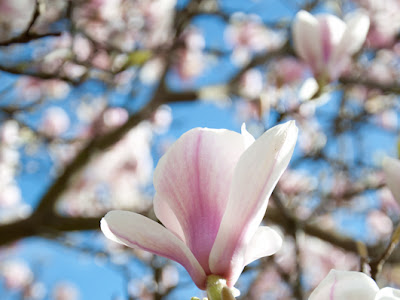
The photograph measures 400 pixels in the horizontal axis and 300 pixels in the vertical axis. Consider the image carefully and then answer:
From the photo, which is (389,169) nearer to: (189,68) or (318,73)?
(318,73)

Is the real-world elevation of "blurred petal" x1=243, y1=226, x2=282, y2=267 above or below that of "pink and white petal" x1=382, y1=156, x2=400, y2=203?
below

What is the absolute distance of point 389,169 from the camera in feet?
1.85

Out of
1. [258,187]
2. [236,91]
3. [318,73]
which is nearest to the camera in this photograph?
[258,187]

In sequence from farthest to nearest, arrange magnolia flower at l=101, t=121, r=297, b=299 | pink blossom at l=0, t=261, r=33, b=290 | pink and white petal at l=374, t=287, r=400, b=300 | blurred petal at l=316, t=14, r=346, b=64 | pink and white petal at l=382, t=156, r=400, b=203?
1. pink blossom at l=0, t=261, r=33, b=290
2. blurred petal at l=316, t=14, r=346, b=64
3. pink and white petal at l=382, t=156, r=400, b=203
4. magnolia flower at l=101, t=121, r=297, b=299
5. pink and white petal at l=374, t=287, r=400, b=300

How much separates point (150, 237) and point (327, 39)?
840 millimetres

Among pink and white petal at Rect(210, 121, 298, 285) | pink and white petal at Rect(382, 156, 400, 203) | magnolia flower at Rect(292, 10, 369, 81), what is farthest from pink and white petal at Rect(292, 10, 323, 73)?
pink and white petal at Rect(210, 121, 298, 285)

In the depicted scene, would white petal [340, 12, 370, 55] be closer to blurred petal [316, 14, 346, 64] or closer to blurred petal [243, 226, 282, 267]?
blurred petal [316, 14, 346, 64]

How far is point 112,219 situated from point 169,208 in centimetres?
6

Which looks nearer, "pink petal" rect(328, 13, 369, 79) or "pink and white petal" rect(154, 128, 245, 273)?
"pink and white petal" rect(154, 128, 245, 273)

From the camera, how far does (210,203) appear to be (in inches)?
19.2

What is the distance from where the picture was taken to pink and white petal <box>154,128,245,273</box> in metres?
0.48

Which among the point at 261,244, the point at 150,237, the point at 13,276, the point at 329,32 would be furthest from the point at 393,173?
the point at 13,276

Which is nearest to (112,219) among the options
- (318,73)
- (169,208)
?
(169,208)

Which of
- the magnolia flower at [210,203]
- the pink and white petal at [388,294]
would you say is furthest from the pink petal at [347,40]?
the pink and white petal at [388,294]
